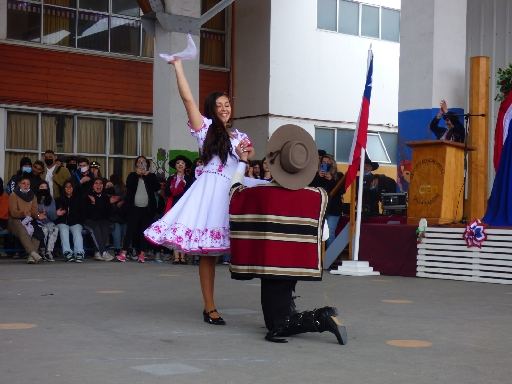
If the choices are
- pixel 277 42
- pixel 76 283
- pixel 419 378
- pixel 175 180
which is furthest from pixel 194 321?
pixel 277 42

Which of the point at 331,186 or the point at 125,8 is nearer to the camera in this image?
the point at 331,186

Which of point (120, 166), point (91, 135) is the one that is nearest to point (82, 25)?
point (91, 135)

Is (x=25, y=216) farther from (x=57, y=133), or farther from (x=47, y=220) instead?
(x=57, y=133)

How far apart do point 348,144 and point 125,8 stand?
276 inches

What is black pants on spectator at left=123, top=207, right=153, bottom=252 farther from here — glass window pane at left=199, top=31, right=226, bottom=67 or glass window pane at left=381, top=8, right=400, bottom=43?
glass window pane at left=381, top=8, right=400, bottom=43

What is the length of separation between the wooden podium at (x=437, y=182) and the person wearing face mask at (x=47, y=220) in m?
5.63

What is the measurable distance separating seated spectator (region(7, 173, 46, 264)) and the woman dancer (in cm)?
718

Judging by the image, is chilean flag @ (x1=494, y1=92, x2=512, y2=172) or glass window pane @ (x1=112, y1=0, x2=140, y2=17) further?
glass window pane @ (x1=112, y1=0, x2=140, y2=17)

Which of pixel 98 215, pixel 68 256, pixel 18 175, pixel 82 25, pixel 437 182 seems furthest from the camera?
pixel 82 25

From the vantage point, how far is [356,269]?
426 inches

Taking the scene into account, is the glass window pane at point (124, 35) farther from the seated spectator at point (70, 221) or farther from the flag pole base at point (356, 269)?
the flag pole base at point (356, 269)

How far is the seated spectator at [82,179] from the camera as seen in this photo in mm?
13266

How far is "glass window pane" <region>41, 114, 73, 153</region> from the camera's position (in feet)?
59.3

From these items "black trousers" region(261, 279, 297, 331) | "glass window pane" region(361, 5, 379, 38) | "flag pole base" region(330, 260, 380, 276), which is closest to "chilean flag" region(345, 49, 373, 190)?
"flag pole base" region(330, 260, 380, 276)
